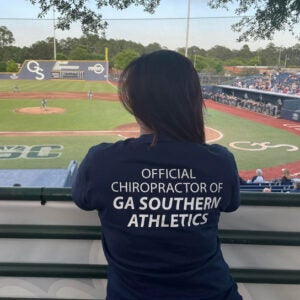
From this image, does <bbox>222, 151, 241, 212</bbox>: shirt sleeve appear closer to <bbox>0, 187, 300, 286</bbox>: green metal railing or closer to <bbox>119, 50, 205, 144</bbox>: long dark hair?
<bbox>119, 50, 205, 144</bbox>: long dark hair

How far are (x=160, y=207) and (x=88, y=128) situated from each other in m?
14.9

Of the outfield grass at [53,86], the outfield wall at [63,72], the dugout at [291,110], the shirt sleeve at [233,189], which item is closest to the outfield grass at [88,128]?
the dugout at [291,110]

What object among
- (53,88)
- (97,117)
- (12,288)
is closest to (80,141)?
(97,117)

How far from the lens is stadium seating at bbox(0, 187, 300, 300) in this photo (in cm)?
151

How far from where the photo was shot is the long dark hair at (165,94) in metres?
0.97

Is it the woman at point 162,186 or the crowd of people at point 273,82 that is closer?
the woman at point 162,186

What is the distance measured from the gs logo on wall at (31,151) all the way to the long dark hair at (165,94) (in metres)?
10.1

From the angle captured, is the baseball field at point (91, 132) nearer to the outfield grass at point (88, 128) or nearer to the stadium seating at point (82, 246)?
the outfield grass at point (88, 128)

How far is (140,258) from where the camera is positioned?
1.00 m

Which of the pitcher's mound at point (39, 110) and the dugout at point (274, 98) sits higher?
the dugout at point (274, 98)

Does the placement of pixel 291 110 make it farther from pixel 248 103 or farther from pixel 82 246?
pixel 82 246

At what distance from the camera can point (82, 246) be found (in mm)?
1565

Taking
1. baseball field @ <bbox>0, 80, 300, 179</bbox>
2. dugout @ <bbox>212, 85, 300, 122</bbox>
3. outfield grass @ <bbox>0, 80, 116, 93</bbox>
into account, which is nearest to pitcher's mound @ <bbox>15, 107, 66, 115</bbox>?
baseball field @ <bbox>0, 80, 300, 179</bbox>

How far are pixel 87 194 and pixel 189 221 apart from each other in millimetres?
288
